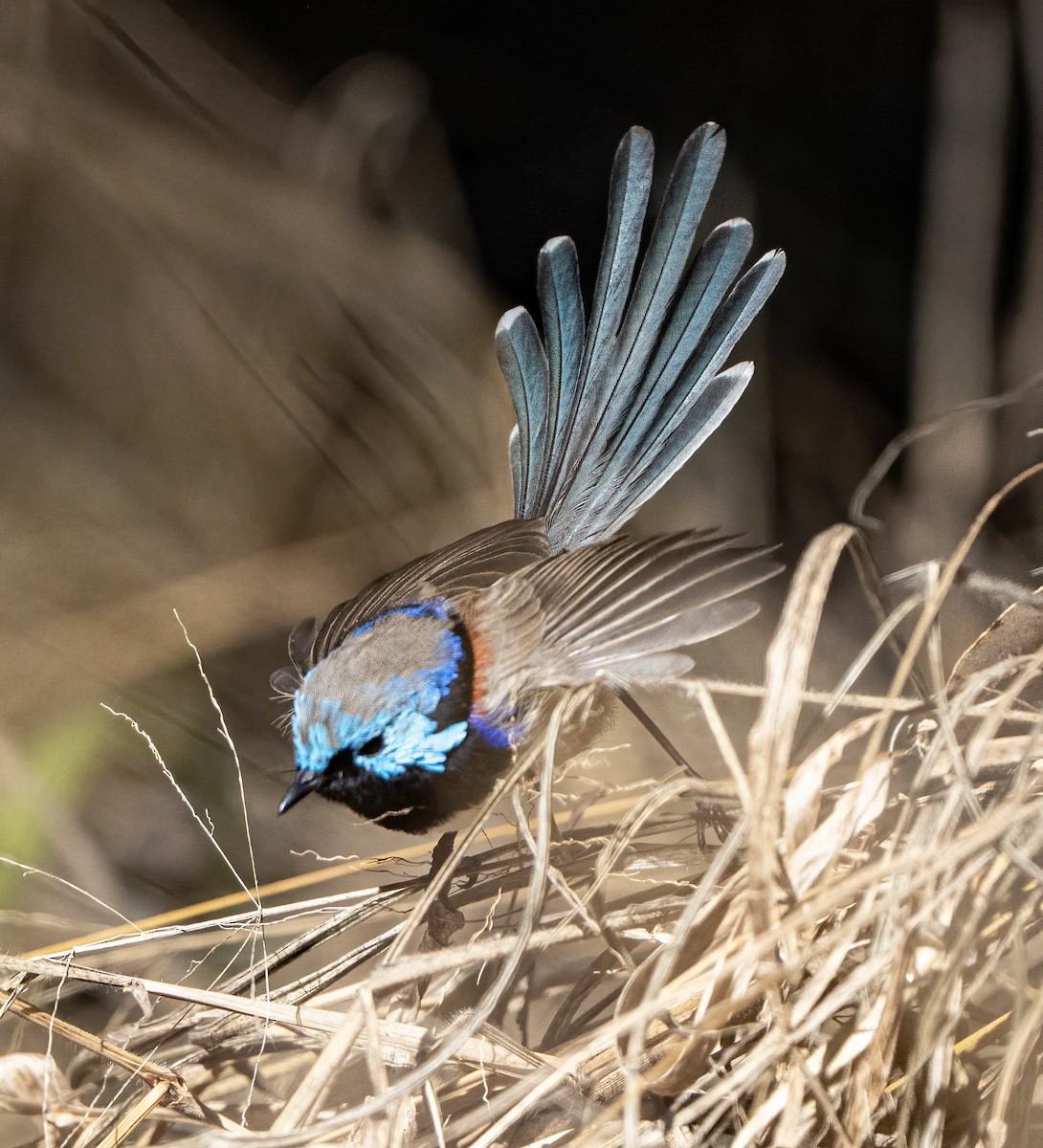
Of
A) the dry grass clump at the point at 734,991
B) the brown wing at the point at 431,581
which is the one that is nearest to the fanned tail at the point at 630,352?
the brown wing at the point at 431,581

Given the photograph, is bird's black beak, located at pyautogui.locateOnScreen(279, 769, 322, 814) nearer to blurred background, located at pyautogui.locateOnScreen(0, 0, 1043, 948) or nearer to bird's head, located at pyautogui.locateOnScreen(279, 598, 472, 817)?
bird's head, located at pyautogui.locateOnScreen(279, 598, 472, 817)

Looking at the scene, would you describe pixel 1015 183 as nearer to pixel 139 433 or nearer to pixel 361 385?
pixel 361 385

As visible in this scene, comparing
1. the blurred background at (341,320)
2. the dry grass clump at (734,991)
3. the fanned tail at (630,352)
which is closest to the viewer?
the dry grass clump at (734,991)

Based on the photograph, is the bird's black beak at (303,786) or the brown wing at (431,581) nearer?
the bird's black beak at (303,786)

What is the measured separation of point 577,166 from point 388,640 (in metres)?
1.29

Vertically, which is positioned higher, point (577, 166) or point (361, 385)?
point (577, 166)

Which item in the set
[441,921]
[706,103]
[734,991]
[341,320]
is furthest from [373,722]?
[706,103]

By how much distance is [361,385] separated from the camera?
243 cm

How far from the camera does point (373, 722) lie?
1.59 meters

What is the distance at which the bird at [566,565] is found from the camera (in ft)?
5.17

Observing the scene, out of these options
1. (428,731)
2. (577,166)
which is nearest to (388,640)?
(428,731)

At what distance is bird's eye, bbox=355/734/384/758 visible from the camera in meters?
1.59

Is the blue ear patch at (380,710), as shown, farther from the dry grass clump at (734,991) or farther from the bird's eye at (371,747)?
the dry grass clump at (734,991)

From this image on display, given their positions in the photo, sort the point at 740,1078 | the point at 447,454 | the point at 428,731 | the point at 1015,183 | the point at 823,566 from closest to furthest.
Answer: the point at 740,1078 → the point at 823,566 → the point at 428,731 → the point at 1015,183 → the point at 447,454
